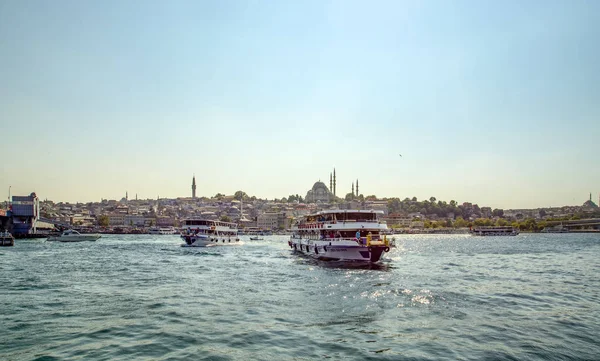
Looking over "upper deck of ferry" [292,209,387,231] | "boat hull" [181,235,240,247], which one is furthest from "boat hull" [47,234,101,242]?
"upper deck of ferry" [292,209,387,231]

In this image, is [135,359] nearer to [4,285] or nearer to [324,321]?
[324,321]

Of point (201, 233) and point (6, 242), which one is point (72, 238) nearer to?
point (6, 242)

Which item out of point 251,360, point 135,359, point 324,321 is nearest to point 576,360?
point 324,321

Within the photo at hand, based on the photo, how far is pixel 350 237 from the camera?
1753 inches

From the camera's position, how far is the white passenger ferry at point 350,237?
42097 millimetres

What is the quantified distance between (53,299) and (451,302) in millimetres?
20158

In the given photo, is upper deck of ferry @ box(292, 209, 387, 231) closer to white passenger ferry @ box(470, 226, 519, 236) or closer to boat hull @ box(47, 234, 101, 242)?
boat hull @ box(47, 234, 101, 242)

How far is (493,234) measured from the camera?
584 ft

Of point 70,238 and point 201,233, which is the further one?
point 70,238

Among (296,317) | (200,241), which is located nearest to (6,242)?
(200,241)

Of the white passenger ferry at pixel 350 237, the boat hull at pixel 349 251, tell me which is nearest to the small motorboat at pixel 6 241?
the white passenger ferry at pixel 350 237

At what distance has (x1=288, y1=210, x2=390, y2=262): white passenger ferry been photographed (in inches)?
1657

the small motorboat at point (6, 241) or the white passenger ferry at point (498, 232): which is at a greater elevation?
the small motorboat at point (6, 241)

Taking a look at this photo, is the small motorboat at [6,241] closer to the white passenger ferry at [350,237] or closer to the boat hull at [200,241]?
the boat hull at [200,241]
